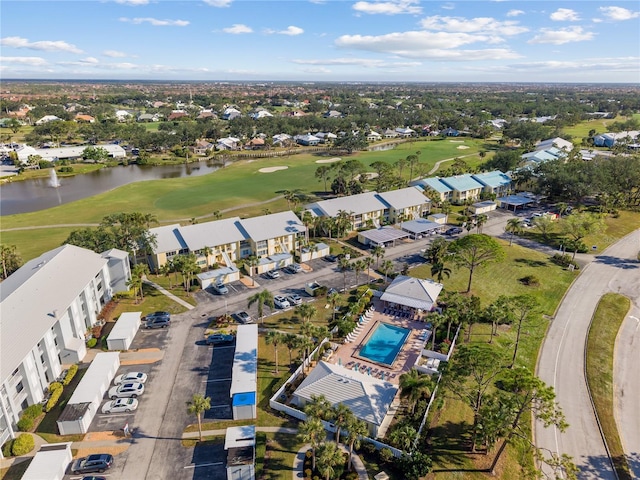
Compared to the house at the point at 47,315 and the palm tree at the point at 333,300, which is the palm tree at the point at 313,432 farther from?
the house at the point at 47,315

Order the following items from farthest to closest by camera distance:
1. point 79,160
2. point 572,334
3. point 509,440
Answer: point 79,160, point 572,334, point 509,440

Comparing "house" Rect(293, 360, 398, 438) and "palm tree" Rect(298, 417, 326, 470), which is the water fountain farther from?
"palm tree" Rect(298, 417, 326, 470)

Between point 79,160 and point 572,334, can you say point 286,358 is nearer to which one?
point 572,334

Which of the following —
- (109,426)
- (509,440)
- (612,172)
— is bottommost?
(109,426)

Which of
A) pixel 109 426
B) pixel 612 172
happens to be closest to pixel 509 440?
pixel 109 426

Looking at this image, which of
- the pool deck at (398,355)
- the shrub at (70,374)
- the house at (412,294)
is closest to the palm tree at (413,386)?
the pool deck at (398,355)

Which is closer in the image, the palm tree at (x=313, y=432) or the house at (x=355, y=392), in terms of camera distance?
the palm tree at (x=313, y=432)
